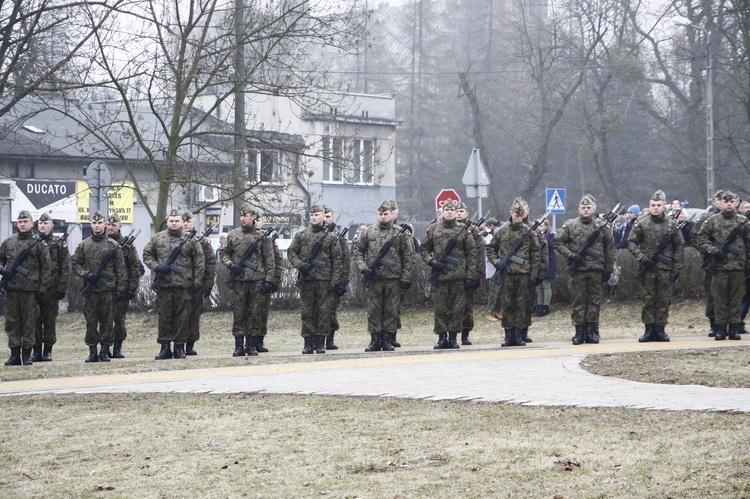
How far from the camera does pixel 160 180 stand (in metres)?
22.3

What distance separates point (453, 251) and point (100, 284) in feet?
16.5

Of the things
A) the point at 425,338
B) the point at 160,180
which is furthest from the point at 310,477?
the point at 160,180

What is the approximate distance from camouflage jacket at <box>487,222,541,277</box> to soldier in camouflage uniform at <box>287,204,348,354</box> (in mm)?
2191

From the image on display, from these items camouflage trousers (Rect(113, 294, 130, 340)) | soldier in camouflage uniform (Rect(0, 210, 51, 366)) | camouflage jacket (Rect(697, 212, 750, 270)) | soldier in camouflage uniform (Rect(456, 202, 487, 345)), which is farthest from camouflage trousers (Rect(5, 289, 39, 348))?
camouflage jacket (Rect(697, 212, 750, 270))

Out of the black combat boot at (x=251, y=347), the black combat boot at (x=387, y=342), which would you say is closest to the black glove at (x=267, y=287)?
the black combat boot at (x=251, y=347)

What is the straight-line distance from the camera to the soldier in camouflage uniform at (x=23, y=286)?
1684cm

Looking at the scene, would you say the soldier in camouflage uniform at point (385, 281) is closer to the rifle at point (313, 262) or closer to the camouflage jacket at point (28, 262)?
the rifle at point (313, 262)

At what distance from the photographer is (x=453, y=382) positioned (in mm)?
11875

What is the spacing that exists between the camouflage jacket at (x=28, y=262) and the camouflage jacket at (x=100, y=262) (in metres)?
0.56

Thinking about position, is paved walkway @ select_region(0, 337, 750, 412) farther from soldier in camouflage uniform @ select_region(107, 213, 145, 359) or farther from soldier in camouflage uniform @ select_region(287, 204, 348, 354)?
soldier in camouflage uniform @ select_region(107, 213, 145, 359)

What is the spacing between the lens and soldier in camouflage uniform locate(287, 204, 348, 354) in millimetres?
16983

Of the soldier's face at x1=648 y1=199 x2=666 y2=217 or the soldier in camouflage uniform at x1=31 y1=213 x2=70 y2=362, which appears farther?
the soldier in camouflage uniform at x1=31 y1=213 x2=70 y2=362

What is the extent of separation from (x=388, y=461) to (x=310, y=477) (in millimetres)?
591

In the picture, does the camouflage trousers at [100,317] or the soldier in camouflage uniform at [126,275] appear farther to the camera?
the soldier in camouflage uniform at [126,275]
